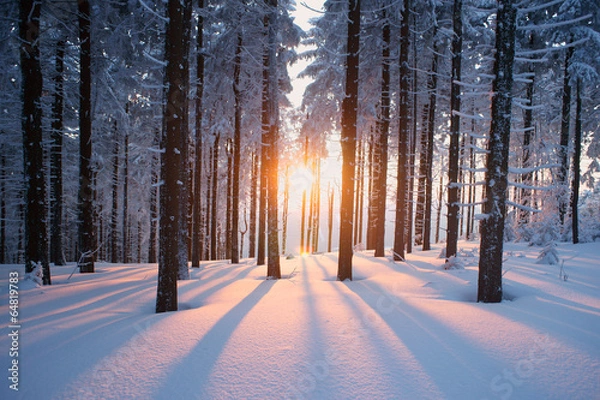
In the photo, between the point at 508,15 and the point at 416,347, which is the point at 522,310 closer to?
the point at 416,347

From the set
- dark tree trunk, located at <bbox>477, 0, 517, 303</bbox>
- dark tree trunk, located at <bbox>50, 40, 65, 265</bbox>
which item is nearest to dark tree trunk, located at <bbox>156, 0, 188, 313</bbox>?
dark tree trunk, located at <bbox>477, 0, 517, 303</bbox>

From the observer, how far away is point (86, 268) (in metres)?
10.8

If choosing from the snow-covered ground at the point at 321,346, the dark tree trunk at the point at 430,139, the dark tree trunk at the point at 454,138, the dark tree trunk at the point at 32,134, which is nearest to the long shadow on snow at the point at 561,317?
the snow-covered ground at the point at 321,346

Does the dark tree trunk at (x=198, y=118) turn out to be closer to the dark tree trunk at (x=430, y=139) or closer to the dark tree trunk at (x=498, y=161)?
the dark tree trunk at (x=498, y=161)

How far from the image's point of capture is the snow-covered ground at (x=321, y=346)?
8.73 ft

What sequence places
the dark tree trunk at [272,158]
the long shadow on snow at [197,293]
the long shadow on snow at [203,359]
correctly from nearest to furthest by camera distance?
1. the long shadow on snow at [203,359]
2. the long shadow on snow at [197,293]
3. the dark tree trunk at [272,158]

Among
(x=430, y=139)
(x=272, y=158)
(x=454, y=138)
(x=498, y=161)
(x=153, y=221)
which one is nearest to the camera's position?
(x=498, y=161)

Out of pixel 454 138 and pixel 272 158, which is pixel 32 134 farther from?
pixel 454 138

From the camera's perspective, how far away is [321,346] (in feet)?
11.2

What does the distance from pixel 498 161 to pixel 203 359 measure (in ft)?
19.1

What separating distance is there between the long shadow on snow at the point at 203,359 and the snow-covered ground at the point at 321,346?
0.01 meters

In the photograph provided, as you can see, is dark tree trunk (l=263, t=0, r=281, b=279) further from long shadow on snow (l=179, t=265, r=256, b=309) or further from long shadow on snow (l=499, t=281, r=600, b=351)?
long shadow on snow (l=499, t=281, r=600, b=351)

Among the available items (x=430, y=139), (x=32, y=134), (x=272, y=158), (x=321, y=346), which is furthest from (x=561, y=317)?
(x=32, y=134)

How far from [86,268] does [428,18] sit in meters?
17.7
